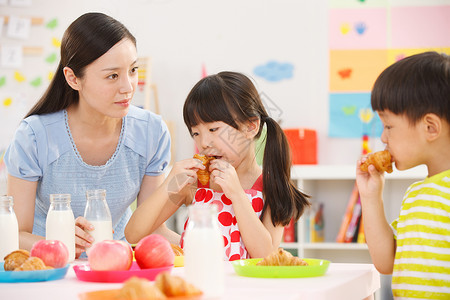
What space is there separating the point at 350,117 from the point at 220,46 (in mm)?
1028

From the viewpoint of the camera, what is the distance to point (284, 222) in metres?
1.76

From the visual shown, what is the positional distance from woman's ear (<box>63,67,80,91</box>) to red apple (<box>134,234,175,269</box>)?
0.86 meters

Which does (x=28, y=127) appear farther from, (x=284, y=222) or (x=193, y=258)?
(x=193, y=258)

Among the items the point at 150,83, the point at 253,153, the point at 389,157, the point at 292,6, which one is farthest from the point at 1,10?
the point at 389,157

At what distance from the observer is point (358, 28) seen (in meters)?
3.96

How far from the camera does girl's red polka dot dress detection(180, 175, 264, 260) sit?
1735 mm

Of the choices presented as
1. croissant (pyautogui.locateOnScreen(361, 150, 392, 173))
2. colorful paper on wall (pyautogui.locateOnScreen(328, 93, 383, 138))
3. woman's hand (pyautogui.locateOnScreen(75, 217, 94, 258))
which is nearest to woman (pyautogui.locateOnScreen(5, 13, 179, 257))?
woman's hand (pyautogui.locateOnScreen(75, 217, 94, 258))

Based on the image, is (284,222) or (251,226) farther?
(284,222)

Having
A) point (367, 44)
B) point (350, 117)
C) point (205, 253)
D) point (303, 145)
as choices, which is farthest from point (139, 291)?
point (367, 44)

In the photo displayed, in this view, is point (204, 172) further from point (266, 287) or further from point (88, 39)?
point (266, 287)

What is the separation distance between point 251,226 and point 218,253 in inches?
26.3

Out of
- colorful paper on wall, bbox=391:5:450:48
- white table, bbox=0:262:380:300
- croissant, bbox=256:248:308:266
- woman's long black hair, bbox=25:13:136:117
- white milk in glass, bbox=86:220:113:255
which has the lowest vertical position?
white table, bbox=0:262:380:300

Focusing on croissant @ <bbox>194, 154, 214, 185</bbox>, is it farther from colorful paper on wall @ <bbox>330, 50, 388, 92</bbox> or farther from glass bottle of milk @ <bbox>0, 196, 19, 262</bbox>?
colorful paper on wall @ <bbox>330, 50, 388, 92</bbox>

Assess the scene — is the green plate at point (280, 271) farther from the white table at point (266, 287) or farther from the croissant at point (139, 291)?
Answer: the croissant at point (139, 291)
